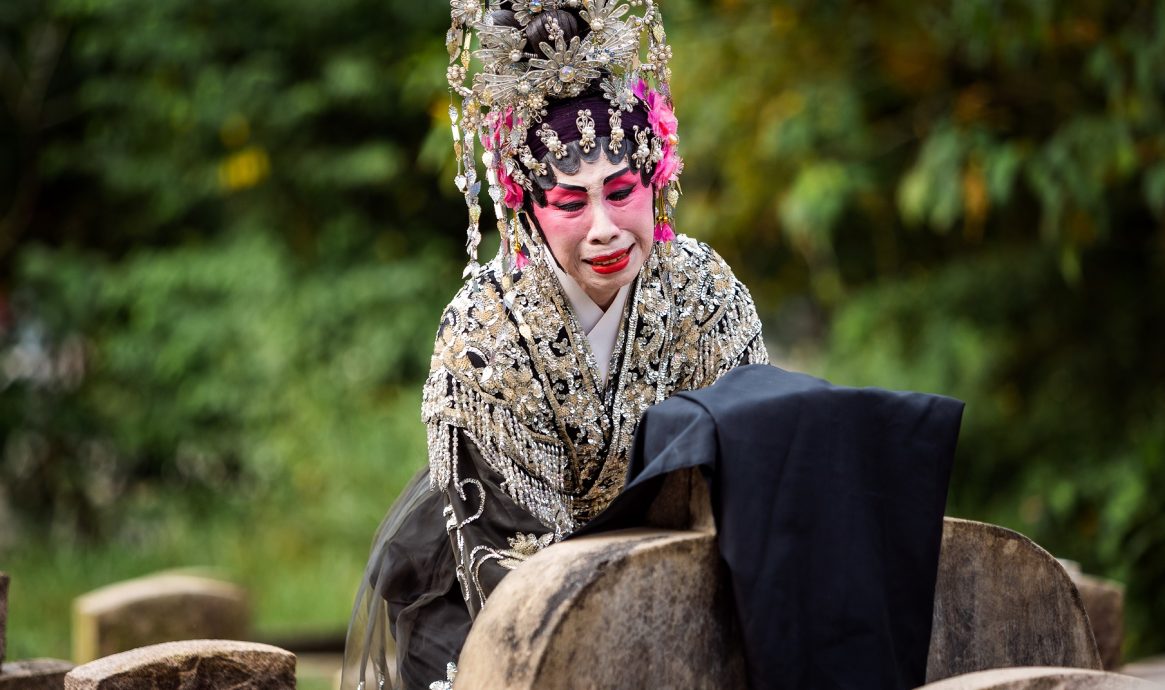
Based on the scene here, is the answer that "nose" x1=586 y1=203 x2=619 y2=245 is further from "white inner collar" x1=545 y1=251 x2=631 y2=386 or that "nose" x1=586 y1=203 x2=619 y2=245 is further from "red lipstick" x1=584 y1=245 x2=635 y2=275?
"white inner collar" x1=545 y1=251 x2=631 y2=386

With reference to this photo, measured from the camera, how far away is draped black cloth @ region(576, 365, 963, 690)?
6.02 ft

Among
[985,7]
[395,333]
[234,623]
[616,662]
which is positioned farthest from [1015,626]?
[395,333]

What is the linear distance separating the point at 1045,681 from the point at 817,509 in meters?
0.36

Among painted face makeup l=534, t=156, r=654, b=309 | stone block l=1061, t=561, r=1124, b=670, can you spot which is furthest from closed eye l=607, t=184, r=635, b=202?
stone block l=1061, t=561, r=1124, b=670

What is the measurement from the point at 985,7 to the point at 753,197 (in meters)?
1.59

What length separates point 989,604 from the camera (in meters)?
2.05

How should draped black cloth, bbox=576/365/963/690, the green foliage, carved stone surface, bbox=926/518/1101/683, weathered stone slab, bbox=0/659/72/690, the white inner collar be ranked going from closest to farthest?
draped black cloth, bbox=576/365/963/690 < carved stone surface, bbox=926/518/1101/683 < the white inner collar < weathered stone slab, bbox=0/659/72/690 < the green foliage

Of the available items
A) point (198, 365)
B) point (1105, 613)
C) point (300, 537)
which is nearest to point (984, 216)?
point (1105, 613)

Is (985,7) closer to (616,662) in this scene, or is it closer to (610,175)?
(610,175)

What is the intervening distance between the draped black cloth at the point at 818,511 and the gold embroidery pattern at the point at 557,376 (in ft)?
2.47

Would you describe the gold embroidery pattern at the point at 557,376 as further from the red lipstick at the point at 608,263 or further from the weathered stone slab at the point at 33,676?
the weathered stone slab at the point at 33,676

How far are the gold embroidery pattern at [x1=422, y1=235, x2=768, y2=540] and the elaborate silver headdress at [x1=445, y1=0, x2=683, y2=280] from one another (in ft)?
0.38

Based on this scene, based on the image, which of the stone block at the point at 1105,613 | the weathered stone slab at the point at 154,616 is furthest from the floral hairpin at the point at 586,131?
the weathered stone slab at the point at 154,616

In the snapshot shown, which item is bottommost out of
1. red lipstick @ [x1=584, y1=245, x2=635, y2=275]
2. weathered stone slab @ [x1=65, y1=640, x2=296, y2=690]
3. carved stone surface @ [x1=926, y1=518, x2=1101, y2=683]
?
weathered stone slab @ [x1=65, y1=640, x2=296, y2=690]
